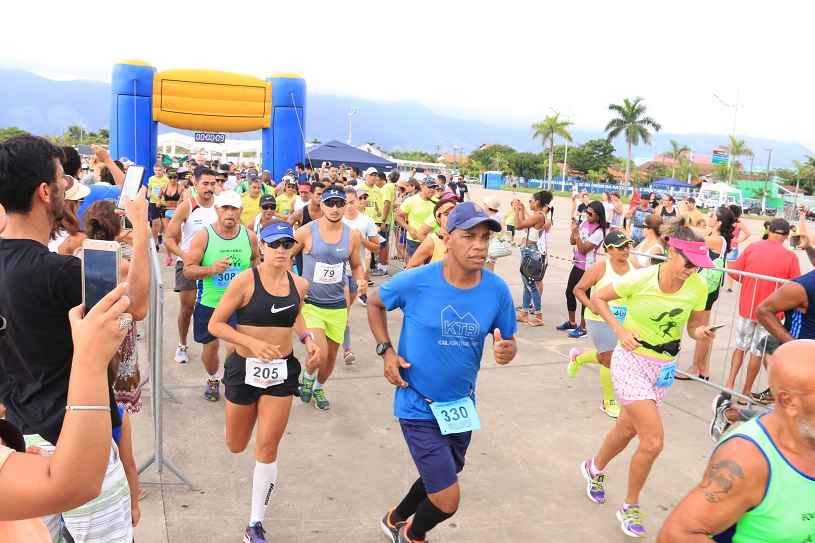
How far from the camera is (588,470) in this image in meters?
4.49

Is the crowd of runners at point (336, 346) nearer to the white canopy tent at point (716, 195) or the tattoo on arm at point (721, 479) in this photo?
the tattoo on arm at point (721, 479)

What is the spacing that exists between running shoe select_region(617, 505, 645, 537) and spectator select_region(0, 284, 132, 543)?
11.6ft

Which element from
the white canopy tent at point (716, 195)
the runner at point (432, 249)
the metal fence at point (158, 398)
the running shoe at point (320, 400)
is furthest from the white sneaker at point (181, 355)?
the white canopy tent at point (716, 195)

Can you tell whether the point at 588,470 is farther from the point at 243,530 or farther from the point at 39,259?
the point at 39,259

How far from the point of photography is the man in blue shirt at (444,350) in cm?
327

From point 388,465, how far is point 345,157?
21329 mm

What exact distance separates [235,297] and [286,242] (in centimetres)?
46

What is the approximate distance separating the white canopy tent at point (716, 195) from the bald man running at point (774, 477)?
4567cm

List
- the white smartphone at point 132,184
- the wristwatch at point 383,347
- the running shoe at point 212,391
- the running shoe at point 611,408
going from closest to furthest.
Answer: the white smartphone at point 132,184
the wristwatch at point 383,347
the running shoe at point 212,391
the running shoe at point 611,408

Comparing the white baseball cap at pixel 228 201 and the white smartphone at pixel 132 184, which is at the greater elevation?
the white smartphone at pixel 132 184

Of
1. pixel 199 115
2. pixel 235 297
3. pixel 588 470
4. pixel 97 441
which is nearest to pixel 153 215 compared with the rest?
pixel 199 115

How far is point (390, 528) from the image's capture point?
3.79 m

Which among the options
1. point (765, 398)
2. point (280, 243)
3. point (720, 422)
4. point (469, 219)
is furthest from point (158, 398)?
point (765, 398)

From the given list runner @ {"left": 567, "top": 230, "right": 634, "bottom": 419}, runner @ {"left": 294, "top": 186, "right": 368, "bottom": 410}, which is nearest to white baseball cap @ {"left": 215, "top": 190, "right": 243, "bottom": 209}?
runner @ {"left": 294, "top": 186, "right": 368, "bottom": 410}
